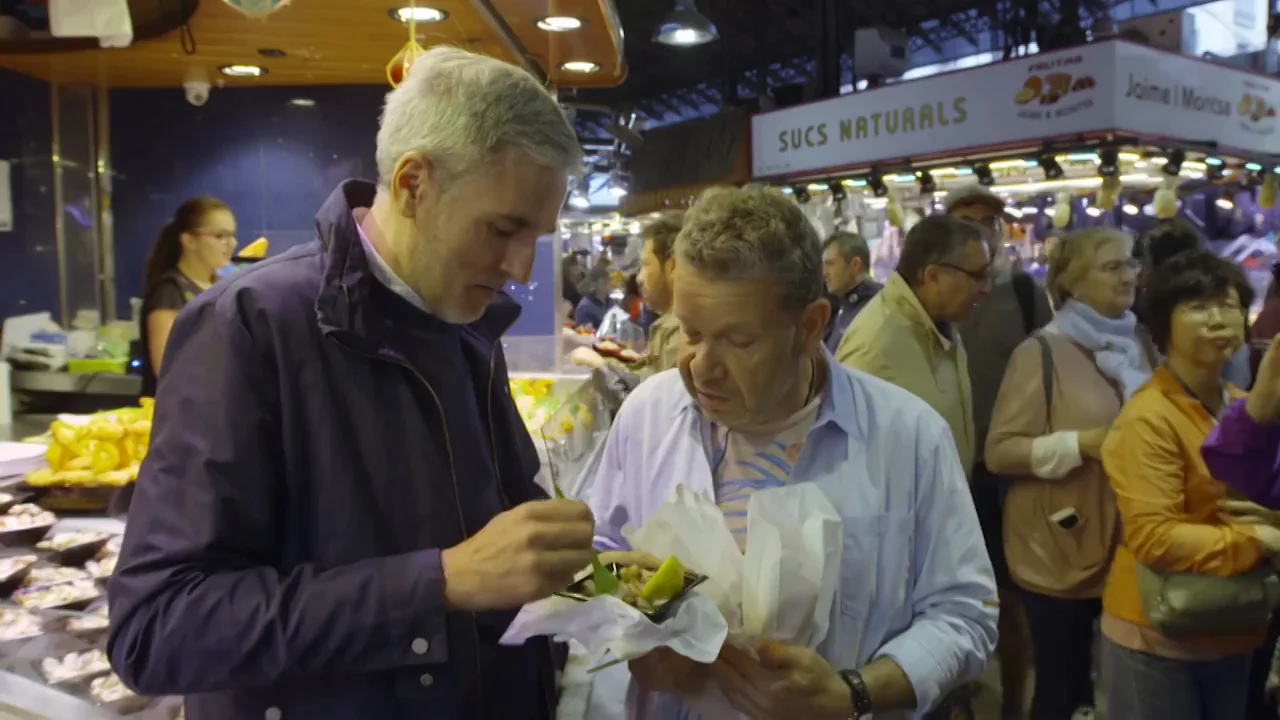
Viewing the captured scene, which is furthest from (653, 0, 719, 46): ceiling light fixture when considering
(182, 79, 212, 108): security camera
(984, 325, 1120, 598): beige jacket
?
(984, 325, 1120, 598): beige jacket

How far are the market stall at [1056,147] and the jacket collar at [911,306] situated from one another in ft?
15.4

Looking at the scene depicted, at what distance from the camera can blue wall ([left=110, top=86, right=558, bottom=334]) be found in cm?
654

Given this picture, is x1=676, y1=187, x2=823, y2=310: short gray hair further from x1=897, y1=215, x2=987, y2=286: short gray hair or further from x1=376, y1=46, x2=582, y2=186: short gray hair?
x1=897, y1=215, x2=987, y2=286: short gray hair

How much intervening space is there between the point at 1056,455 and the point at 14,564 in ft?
9.69

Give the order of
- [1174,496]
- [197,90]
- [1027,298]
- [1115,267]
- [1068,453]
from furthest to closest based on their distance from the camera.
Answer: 1. [197,90]
2. [1027,298]
3. [1115,267]
4. [1068,453]
5. [1174,496]

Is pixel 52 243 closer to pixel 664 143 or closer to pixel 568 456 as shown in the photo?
pixel 568 456

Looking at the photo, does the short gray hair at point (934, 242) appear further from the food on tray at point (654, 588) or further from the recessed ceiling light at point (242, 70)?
the recessed ceiling light at point (242, 70)

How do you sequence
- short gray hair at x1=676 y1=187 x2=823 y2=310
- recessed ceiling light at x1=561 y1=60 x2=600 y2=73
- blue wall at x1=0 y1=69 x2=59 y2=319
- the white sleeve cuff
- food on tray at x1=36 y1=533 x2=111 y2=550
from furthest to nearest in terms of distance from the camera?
blue wall at x1=0 y1=69 x2=59 y2=319
recessed ceiling light at x1=561 y1=60 x2=600 y2=73
the white sleeve cuff
food on tray at x1=36 y1=533 x2=111 y2=550
short gray hair at x1=676 y1=187 x2=823 y2=310

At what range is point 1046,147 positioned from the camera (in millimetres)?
7359

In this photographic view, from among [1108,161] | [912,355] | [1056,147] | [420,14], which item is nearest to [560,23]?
[420,14]

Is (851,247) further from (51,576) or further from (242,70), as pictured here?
(51,576)

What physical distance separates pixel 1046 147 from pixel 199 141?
6255mm

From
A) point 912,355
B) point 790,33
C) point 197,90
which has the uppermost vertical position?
point 790,33

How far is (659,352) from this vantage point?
3.69m
